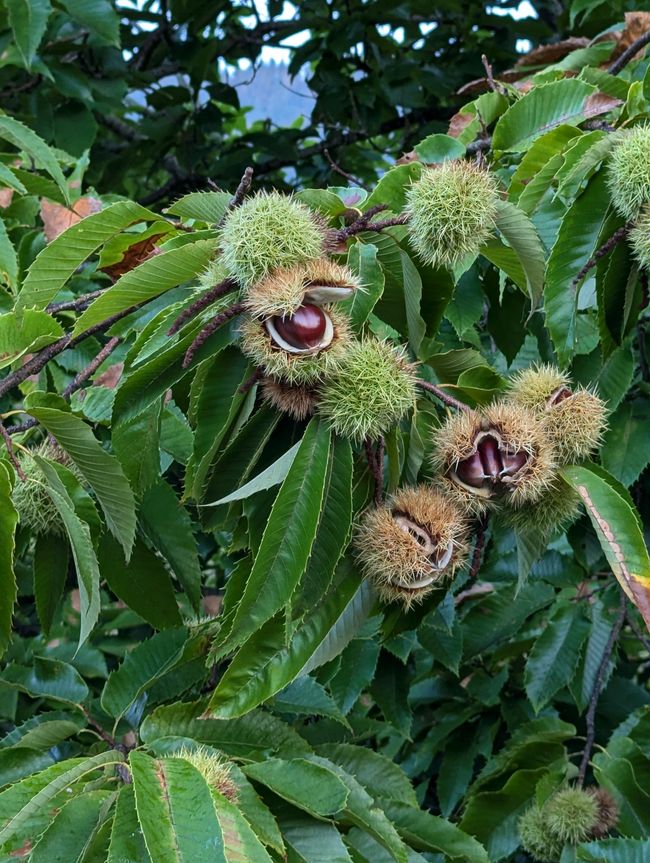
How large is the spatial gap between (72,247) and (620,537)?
885 mm

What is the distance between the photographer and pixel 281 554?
→ 4.02ft

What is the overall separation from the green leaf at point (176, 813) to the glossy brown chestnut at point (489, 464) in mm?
523

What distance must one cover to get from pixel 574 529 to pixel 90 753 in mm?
1062

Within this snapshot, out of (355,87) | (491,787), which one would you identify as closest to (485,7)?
(355,87)

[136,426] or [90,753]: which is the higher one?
[136,426]

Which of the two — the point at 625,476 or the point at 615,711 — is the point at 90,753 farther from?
the point at 615,711

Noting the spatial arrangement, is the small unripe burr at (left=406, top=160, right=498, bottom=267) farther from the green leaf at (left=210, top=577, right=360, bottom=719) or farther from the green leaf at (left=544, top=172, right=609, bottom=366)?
the green leaf at (left=210, top=577, right=360, bottom=719)

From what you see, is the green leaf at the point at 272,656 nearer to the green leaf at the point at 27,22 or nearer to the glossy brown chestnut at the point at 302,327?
the glossy brown chestnut at the point at 302,327

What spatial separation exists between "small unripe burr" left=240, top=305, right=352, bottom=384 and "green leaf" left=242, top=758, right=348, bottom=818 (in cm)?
59

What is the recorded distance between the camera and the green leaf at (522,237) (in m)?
1.44

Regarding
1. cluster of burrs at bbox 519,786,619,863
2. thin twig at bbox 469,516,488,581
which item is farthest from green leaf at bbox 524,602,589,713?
thin twig at bbox 469,516,488,581

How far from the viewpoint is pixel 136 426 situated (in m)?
1.53

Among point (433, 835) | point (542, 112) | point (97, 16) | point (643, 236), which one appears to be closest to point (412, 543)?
point (643, 236)

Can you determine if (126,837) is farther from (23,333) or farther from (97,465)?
(23,333)
